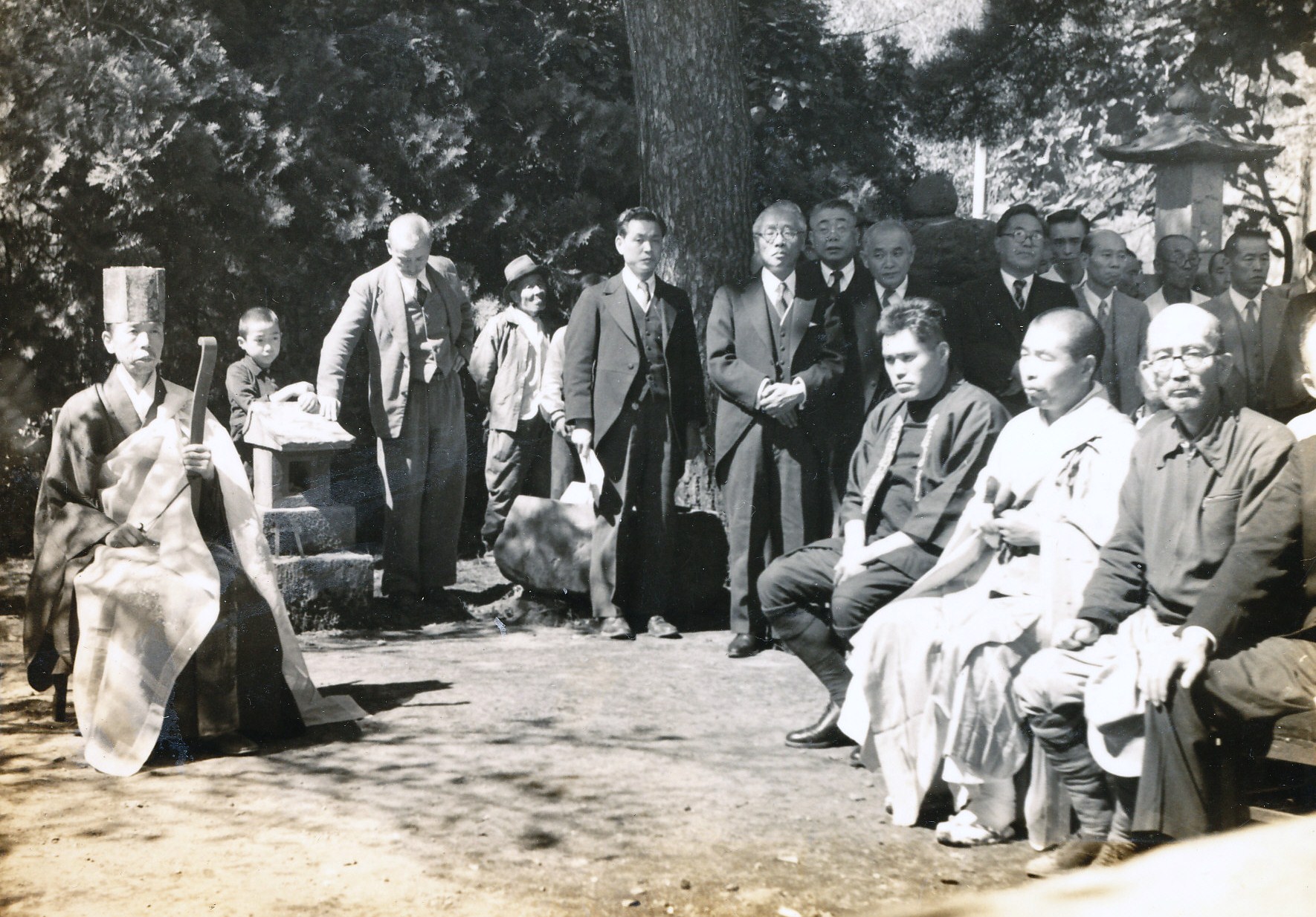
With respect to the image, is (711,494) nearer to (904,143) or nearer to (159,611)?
(904,143)

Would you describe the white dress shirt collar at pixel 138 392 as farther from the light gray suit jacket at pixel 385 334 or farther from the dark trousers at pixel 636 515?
the dark trousers at pixel 636 515

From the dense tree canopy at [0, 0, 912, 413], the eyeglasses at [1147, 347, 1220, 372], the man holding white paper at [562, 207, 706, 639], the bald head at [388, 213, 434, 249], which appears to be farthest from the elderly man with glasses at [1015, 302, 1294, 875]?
the bald head at [388, 213, 434, 249]

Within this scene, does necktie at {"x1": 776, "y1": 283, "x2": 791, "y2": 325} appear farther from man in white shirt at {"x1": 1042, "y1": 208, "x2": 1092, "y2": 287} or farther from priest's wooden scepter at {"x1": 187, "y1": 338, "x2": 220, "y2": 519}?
priest's wooden scepter at {"x1": 187, "y1": 338, "x2": 220, "y2": 519}

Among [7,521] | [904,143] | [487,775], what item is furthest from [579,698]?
[904,143]

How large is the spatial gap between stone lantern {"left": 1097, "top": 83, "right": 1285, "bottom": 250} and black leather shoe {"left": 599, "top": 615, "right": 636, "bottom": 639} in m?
2.59

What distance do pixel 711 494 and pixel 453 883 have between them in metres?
3.16

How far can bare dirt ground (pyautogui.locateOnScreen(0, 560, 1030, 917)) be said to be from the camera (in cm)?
280

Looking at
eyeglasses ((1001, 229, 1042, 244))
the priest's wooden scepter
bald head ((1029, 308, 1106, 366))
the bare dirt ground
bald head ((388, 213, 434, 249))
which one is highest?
bald head ((388, 213, 434, 249))

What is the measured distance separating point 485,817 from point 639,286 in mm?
2671

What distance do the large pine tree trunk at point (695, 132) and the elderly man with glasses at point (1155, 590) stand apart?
8.37ft

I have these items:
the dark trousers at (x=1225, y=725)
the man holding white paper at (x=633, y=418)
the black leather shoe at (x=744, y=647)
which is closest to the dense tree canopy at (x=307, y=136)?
the man holding white paper at (x=633, y=418)

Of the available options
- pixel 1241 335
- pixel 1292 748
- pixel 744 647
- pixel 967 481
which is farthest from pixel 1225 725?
pixel 744 647

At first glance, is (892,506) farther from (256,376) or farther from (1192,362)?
(256,376)

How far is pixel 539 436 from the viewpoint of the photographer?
6.40 metres
